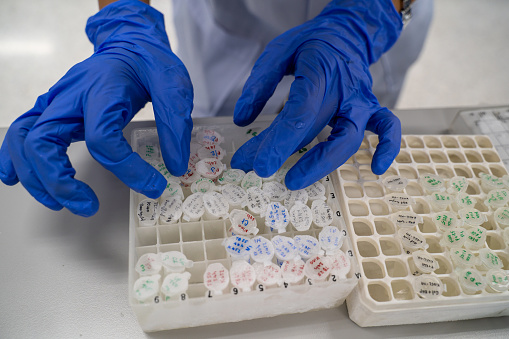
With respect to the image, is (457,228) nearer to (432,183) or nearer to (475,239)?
(475,239)

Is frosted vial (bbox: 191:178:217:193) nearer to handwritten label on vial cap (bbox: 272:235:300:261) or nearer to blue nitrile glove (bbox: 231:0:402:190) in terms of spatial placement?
blue nitrile glove (bbox: 231:0:402:190)

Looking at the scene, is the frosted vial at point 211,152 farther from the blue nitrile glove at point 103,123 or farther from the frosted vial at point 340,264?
the frosted vial at point 340,264

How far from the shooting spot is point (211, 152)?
3.80 ft

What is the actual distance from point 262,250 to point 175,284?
0.75 feet

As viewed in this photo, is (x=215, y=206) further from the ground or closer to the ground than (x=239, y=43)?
closer to the ground

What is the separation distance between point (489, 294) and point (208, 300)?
71 cm

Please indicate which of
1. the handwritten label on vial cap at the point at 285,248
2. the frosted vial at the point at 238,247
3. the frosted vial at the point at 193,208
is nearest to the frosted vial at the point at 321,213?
Answer: the handwritten label on vial cap at the point at 285,248

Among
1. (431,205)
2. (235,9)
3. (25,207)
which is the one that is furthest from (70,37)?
(431,205)

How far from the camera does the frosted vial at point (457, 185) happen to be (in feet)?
3.80

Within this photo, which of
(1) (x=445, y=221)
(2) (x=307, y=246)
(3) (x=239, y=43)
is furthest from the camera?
(3) (x=239, y=43)

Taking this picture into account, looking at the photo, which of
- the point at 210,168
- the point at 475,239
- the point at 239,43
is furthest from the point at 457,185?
the point at 239,43

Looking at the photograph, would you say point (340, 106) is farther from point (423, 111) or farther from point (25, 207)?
point (25, 207)

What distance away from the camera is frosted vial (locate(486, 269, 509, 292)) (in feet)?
3.17

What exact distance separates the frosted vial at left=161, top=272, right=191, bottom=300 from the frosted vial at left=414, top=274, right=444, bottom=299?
57cm
